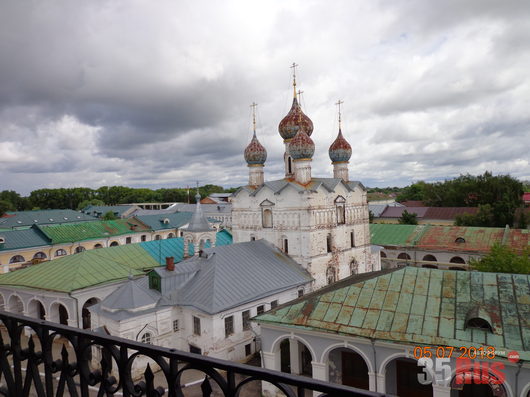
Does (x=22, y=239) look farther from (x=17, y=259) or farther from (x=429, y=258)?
(x=429, y=258)

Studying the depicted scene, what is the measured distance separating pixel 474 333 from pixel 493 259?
11.3 m

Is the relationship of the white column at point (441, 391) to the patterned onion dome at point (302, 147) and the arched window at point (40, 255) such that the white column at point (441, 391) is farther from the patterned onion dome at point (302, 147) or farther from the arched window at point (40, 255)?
the arched window at point (40, 255)

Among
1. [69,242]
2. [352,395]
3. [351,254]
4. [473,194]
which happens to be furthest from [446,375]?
[473,194]

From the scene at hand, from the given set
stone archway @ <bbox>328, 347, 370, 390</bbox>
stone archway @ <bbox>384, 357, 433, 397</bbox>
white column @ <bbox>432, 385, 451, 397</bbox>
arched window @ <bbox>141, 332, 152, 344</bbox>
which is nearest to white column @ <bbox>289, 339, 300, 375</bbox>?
stone archway @ <bbox>328, 347, 370, 390</bbox>

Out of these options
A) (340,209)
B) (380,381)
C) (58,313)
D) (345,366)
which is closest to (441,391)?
(380,381)

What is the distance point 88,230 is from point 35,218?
1824cm

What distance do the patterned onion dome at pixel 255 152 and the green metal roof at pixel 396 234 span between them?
1660cm

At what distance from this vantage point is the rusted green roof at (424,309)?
12.0 m

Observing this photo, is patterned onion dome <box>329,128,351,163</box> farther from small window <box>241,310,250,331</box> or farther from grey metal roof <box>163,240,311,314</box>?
small window <box>241,310,250,331</box>

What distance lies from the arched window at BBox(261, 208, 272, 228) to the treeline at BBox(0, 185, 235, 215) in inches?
2959

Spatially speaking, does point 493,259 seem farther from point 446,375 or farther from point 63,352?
point 63,352

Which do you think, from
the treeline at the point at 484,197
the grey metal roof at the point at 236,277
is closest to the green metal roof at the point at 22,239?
the grey metal roof at the point at 236,277

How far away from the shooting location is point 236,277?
66.4 feet

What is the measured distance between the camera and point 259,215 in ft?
87.7
